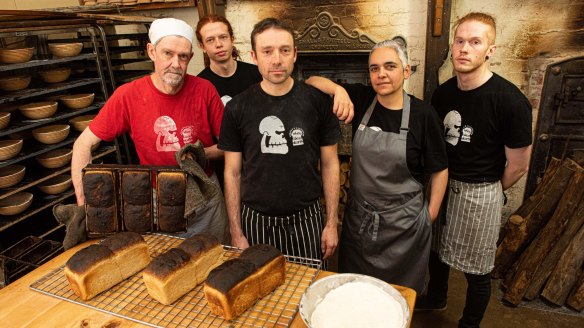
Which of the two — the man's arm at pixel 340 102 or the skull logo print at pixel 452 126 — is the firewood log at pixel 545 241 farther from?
the man's arm at pixel 340 102

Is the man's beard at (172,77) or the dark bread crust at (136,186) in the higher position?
the man's beard at (172,77)

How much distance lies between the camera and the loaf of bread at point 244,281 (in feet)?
4.03

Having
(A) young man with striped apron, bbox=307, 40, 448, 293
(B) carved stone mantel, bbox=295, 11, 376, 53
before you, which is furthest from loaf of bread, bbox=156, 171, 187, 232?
(B) carved stone mantel, bbox=295, 11, 376, 53

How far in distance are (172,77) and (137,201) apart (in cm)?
73

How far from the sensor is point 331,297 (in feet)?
4.06

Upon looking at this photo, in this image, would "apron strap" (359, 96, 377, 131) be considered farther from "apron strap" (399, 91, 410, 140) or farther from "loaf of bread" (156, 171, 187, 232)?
"loaf of bread" (156, 171, 187, 232)

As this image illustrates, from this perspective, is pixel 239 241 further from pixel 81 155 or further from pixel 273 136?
pixel 81 155

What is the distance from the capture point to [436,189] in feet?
6.98

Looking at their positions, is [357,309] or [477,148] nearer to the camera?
[357,309]

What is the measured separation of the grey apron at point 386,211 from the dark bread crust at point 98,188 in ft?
4.28

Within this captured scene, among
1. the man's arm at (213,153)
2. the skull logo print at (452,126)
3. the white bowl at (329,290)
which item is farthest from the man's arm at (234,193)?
the skull logo print at (452,126)

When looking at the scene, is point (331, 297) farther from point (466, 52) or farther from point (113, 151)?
point (113, 151)

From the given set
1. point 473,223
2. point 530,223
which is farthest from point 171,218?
point 530,223

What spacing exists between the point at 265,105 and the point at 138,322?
3.80ft
